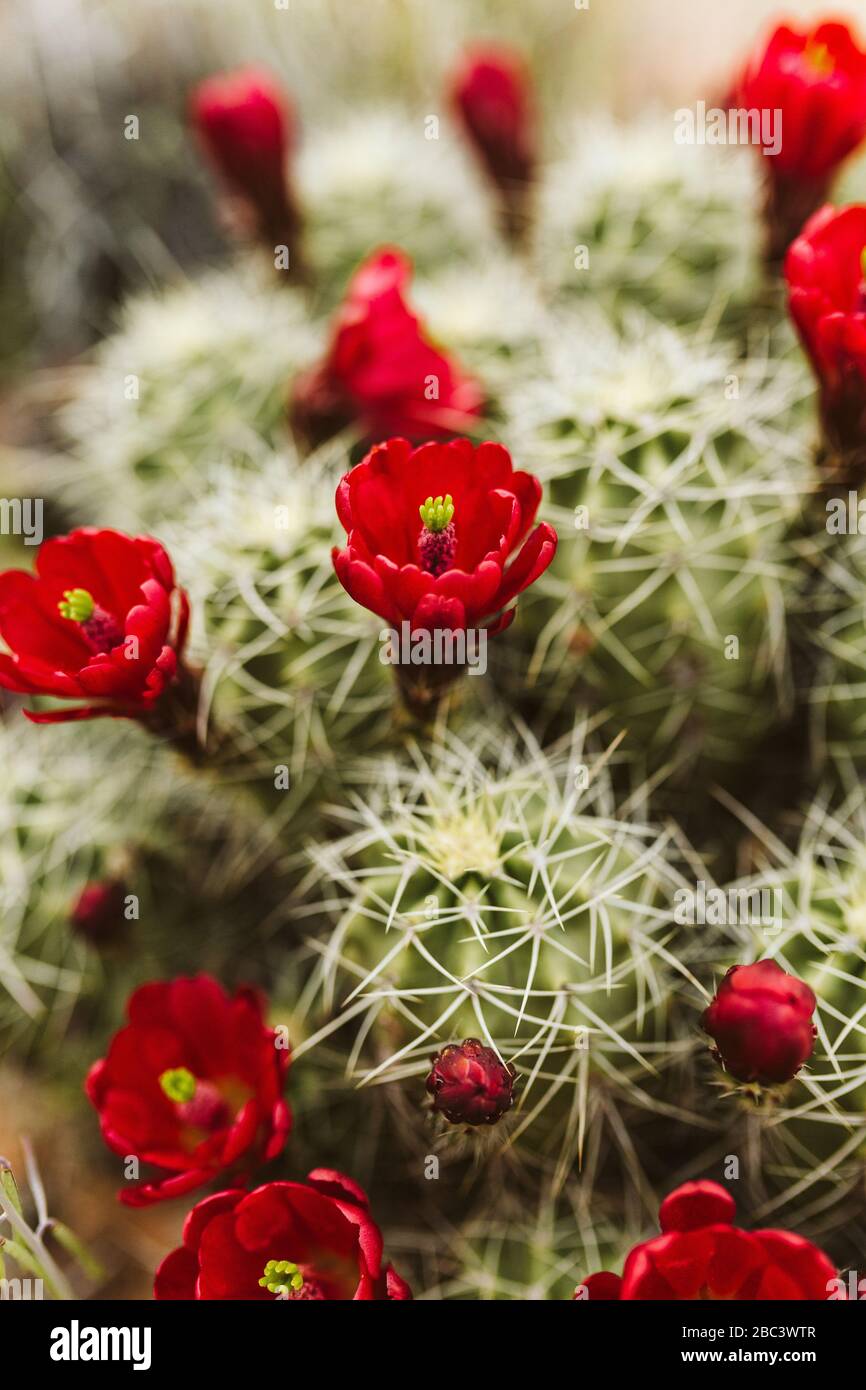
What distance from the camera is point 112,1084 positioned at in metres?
1.04

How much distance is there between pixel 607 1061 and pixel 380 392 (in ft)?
2.38

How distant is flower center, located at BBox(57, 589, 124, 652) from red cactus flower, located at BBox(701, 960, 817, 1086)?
59cm

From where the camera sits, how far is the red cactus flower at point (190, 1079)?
3.26 feet

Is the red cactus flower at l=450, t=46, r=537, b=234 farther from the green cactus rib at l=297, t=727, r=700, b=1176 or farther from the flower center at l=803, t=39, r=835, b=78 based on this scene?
the green cactus rib at l=297, t=727, r=700, b=1176

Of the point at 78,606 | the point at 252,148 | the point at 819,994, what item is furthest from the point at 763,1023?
the point at 252,148

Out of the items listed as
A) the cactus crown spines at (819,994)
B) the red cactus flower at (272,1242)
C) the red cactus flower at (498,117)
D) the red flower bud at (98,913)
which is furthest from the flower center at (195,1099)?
the red cactus flower at (498,117)

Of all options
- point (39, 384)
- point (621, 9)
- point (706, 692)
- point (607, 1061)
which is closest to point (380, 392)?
point (706, 692)

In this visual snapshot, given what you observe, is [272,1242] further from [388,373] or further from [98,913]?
[388,373]

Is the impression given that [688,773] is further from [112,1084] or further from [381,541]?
[112,1084]

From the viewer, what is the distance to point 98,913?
48.4 inches

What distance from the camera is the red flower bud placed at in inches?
48.4

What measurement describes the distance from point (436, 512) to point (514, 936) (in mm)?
349

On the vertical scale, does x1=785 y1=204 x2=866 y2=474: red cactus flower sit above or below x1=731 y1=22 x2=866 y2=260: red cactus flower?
below

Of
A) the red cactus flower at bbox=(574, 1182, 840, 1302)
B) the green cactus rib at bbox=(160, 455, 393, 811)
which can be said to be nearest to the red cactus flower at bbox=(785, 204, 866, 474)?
the green cactus rib at bbox=(160, 455, 393, 811)
